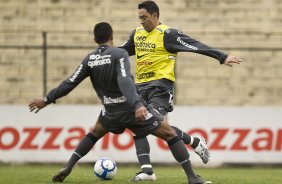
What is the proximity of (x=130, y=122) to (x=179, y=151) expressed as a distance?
0.66 meters

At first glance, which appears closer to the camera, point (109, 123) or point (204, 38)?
point (109, 123)

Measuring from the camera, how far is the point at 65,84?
31.0 ft

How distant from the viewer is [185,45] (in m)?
10.0

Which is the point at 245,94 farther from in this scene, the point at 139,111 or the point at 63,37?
the point at 139,111

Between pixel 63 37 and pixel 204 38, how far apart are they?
3.46 meters

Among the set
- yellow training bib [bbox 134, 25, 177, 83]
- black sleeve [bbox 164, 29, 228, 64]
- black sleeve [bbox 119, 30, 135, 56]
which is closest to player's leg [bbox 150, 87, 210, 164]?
yellow training bib [bbox 134, 25, 177, 83]

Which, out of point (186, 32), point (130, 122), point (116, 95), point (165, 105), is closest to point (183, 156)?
point (130, 122)

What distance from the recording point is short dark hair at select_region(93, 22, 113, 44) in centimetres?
930

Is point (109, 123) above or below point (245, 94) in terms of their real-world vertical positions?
above

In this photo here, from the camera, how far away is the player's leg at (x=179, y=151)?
913 cm

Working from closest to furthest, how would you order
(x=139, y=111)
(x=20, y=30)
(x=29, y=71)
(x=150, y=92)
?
(x=139, y=111), (x=150, y=92), (x=29, y=71), (x=20, y=30)

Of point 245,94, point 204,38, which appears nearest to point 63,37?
point 204,38

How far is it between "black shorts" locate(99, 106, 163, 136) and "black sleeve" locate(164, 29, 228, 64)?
1.04m

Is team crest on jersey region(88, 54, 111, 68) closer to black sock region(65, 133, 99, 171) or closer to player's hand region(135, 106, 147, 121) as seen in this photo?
player's hand region(135, 106, 147, 121)
